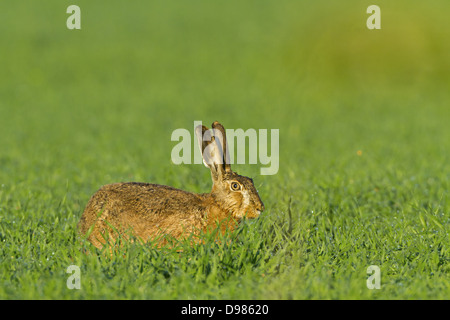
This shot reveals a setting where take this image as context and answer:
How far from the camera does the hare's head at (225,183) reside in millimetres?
5469

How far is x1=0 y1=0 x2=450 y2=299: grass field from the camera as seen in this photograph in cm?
503

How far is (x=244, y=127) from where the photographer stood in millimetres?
13406

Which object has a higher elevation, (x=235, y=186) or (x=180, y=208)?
(x=235, y=186)

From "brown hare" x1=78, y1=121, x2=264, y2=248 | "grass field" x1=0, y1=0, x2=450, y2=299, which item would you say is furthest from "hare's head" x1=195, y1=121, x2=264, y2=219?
"grass field" x1=0, y1=0, x2=450, y2=299

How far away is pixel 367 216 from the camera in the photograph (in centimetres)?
685

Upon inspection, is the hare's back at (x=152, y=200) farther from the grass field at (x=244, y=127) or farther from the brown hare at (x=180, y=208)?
the grass field at (x=244, y=127)

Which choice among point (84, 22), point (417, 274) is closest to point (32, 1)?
point (84, 22)

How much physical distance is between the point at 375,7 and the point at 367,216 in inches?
602

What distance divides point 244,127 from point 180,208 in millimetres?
7975

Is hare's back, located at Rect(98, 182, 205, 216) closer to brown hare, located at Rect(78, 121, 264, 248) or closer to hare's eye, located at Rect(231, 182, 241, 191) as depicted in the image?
brown hare, located at Rect(78, 121, 264, 248)

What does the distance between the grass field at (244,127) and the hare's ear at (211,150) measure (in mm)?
599

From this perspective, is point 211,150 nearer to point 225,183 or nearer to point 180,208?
point 225,183

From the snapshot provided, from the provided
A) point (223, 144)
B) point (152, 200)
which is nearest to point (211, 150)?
point (223, 144)

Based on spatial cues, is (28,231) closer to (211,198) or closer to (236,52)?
(211,198)
